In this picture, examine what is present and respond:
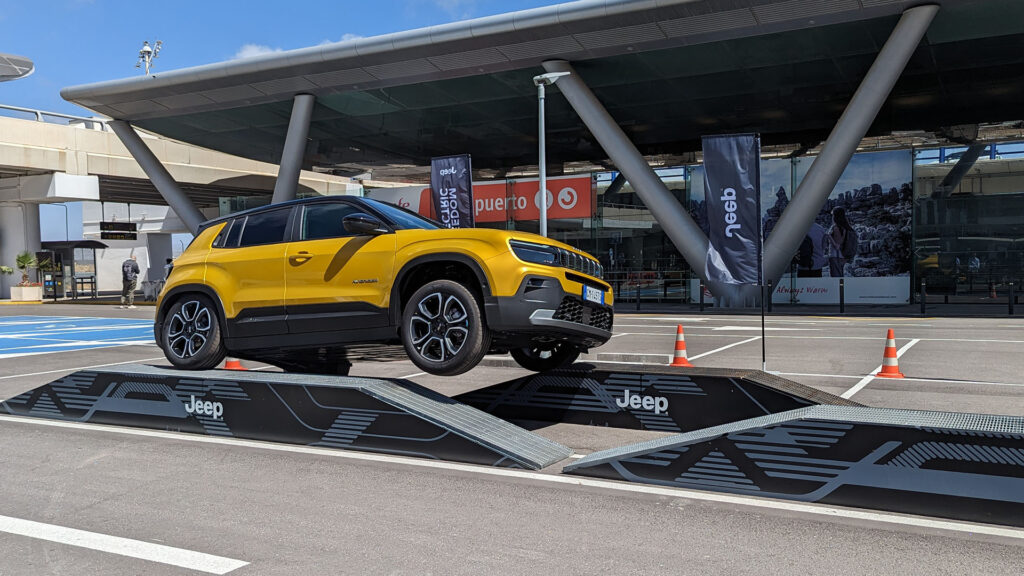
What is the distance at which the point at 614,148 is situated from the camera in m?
26.0

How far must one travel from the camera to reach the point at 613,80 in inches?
1068

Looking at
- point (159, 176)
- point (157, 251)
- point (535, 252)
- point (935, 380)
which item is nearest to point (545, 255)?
point (535, 252)

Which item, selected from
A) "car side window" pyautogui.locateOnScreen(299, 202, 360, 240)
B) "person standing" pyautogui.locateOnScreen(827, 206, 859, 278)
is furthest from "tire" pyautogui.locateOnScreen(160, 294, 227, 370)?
"person standing" pyautogui.locateOnScreen(827, 206, 859, 278)

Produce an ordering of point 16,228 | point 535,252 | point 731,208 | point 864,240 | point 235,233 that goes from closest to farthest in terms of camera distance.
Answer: point 535,252 < point 235,233 < point 731,208 < point 864,240 < point 16,228

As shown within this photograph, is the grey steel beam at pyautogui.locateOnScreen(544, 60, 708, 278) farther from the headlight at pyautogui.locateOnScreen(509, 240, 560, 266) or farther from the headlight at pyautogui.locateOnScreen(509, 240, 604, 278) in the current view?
the headlight at pyautogui.locateOnScreen(509, 240, 560, 266)

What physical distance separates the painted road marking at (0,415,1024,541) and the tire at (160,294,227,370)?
702mm

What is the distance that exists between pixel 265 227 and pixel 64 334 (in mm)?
15188

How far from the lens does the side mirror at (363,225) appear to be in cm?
627

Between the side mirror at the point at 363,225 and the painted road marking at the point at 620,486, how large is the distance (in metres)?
1.78

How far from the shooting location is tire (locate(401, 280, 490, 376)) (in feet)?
19.6

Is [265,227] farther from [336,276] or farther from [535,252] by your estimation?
[535,252]

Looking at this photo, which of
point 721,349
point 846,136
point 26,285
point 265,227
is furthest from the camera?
point 26,285

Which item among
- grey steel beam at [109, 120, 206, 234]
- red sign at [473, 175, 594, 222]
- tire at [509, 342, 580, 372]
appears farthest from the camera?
grey steel beam at [109, 120, 206, 234]

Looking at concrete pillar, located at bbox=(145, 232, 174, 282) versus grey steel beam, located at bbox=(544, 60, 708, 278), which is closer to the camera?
grey steel beam, located at bbox=(544, 60, 708, 278)
